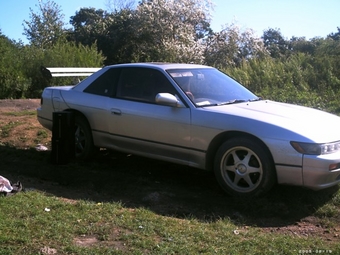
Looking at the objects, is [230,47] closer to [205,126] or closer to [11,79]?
[11,79]

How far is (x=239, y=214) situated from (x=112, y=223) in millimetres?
1405

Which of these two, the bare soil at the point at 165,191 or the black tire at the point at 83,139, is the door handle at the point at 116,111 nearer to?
the black tire at the point at 83,139

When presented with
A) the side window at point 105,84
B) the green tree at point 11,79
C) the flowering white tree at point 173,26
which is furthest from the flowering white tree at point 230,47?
the side window at point 105,84

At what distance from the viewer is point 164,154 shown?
6406 mm

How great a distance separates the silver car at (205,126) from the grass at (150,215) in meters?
0.32

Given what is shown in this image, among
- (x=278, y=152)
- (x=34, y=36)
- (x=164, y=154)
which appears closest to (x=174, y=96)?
Result: (x=164, y=154)

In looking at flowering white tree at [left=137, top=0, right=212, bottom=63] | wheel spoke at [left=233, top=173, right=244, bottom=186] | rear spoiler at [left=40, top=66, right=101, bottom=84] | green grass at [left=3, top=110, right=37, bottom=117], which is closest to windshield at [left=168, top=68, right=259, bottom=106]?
wheel spoke at [left=233, top=173, right=244, bottom=186]

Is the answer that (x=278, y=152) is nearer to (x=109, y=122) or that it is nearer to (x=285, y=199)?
(x=285, y=199)

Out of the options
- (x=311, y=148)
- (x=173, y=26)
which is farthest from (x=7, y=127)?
(x=173, y=26)

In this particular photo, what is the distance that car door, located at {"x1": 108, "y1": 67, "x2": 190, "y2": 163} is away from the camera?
6195 mm

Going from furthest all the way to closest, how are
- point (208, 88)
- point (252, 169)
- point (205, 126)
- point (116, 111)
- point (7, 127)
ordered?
point (7, 127)
point (116, 111)
point (208, 88)
point (205, 126)
point (252, 169)

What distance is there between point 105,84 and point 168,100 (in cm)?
147

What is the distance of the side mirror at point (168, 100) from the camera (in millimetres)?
6160

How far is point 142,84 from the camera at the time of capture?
686cm
